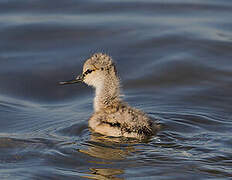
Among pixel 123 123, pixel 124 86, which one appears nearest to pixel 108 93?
pixel 123 123

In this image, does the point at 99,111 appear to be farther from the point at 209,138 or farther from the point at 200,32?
the point at 200,32

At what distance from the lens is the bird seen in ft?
22.2

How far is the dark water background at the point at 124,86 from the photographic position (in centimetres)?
623

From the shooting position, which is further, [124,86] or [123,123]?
[124,86]

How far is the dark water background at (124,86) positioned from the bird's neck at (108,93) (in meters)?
0.38

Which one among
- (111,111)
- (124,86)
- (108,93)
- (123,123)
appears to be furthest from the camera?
(124,86)

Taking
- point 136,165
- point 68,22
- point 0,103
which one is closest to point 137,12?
point 68,22

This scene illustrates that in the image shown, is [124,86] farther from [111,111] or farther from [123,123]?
[123,123]

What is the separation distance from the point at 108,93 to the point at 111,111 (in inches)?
14.6

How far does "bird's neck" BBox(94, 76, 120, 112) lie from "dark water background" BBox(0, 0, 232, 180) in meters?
0.38

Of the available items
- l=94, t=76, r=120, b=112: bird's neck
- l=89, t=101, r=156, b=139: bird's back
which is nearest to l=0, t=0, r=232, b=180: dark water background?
l=89, t=101, r=156, b=139: bird's back

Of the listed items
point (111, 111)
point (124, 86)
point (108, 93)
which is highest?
point (124, 86)

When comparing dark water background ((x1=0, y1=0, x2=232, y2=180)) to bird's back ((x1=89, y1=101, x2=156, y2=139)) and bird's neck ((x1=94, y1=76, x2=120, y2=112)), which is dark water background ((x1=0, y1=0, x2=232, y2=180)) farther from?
bird's neck ((x1=94, y1=76, x2=120, y2=112))

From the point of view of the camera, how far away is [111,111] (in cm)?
711
